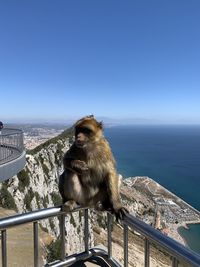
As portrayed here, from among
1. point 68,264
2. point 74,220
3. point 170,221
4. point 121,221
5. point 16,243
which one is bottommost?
point 170,221

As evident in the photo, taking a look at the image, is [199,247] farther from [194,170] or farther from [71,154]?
[194,170]

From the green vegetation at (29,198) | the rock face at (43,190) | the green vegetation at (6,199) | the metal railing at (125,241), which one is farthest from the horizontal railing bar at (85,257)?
the green vegetation at (29,198)

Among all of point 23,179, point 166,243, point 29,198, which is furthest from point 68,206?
point 23,179

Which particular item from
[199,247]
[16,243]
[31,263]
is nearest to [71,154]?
[31,263]

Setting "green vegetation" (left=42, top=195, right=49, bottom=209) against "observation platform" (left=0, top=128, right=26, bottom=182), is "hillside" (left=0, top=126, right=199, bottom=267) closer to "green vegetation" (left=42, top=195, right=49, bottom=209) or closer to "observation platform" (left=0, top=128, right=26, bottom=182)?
"green vegetation" (left=42, top=195, right=49, bottom=209)

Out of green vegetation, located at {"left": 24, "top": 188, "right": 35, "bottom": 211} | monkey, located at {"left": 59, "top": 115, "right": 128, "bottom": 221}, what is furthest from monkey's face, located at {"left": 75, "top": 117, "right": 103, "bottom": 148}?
green vegetation, located at {"left": 24, "top": 188, "right": 35, "bottom": 211}
